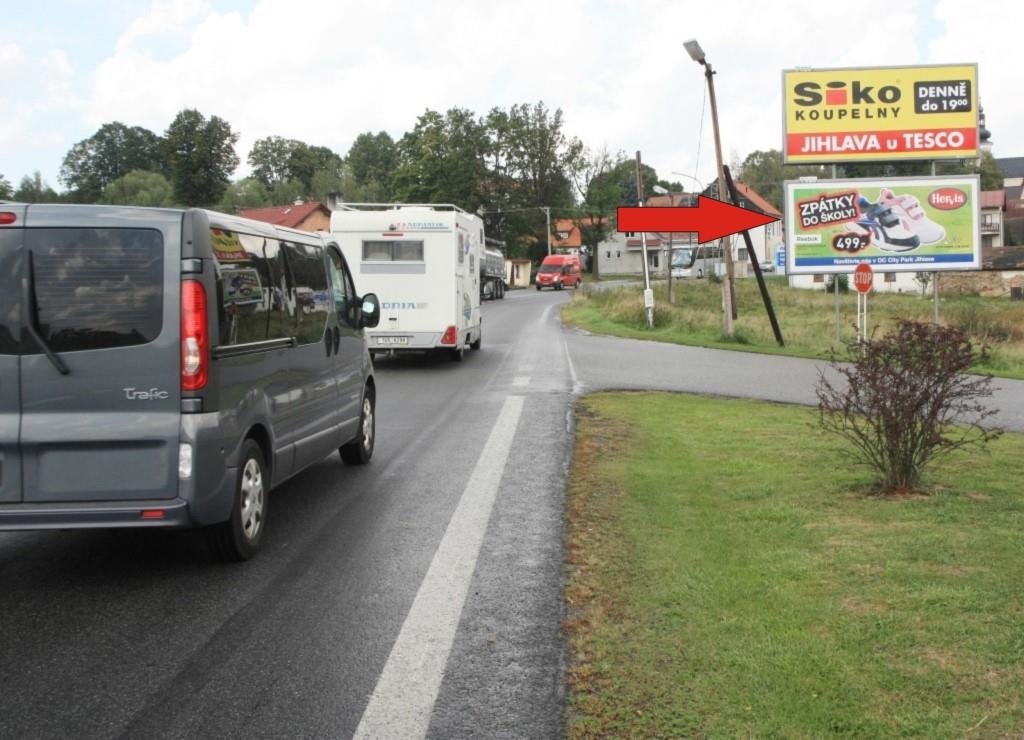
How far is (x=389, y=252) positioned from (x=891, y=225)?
57.0 feet

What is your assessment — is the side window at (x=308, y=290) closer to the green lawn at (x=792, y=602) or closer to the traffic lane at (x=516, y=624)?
the traffic lane at (x=516, y=624)

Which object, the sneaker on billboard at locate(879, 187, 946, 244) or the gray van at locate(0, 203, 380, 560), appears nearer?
the gray van at locate(0, 203, 380, 560)

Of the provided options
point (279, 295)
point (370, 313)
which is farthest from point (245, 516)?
point (370, 313)

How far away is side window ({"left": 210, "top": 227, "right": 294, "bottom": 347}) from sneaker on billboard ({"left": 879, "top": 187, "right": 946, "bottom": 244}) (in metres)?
26.7

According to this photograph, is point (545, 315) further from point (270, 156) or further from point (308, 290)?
point (270, 156)

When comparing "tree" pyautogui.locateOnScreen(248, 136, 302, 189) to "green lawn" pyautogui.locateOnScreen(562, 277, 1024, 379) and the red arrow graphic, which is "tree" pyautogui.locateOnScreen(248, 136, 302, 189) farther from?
the red arrow graphic

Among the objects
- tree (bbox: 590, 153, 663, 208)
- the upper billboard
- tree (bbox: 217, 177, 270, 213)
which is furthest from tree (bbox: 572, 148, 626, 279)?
the upper billboard

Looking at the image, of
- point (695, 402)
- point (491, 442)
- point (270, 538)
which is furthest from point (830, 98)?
point (270, 538)

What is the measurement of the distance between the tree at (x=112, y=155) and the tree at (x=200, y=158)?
83.1 feet

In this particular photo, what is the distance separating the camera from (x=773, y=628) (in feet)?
15.4

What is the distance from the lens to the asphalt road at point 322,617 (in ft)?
12.9

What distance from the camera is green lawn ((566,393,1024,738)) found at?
3824 mm

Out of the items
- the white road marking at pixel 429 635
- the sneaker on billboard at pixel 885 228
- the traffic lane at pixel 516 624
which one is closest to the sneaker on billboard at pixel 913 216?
the sneaker on billboard at pixel 885 228

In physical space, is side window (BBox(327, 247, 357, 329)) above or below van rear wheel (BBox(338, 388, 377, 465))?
above
